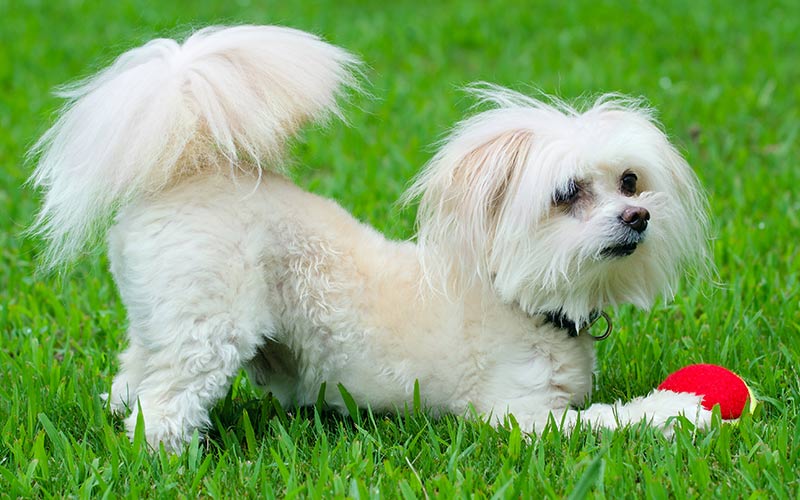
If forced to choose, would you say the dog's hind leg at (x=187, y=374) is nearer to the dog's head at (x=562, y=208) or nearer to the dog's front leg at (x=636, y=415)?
the dog's head at (x=562, y=208)

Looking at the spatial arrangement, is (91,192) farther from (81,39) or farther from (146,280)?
(81,39)

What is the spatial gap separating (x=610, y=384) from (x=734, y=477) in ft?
3.05

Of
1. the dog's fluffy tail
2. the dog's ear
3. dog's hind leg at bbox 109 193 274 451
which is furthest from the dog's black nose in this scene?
dog's hind leg at bbox 109 193 274 451

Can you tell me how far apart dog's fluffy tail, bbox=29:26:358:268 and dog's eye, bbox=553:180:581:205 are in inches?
30.3

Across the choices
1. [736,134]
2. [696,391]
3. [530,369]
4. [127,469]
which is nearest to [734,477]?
[696,391]

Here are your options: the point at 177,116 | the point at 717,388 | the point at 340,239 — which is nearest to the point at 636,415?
the point at 717,388

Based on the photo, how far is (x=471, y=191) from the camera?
10.6ft

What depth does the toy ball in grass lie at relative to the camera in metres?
3.30

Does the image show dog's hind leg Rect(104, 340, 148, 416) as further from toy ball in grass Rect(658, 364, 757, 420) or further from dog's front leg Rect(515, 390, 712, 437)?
toy ball in grass Rect(658, 364, 757, 420)

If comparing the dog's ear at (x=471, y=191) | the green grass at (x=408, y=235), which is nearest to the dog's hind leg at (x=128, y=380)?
→ the green grass at (x=408, y=235)

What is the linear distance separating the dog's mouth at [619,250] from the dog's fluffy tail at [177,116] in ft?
3.19

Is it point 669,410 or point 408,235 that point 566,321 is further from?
point 408,235

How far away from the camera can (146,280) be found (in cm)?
316

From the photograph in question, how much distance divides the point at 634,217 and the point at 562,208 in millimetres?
228
